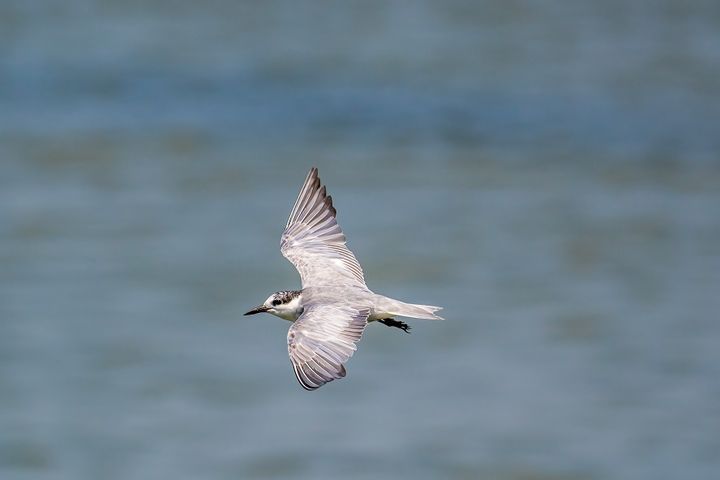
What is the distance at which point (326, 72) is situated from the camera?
29812 millimetres

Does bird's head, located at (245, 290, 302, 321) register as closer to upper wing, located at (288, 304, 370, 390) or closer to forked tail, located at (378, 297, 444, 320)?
upper wing, located at (288, 304, 370, 390)

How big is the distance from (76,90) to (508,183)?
29.2 feet

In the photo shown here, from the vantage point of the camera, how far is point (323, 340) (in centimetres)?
780

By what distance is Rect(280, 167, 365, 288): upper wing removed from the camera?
9633 millimetres

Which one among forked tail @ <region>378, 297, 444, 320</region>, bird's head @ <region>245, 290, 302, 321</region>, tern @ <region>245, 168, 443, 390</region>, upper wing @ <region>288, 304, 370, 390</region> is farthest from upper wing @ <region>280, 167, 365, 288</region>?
upper wing @ <region>288, 304, 370, 390</region>

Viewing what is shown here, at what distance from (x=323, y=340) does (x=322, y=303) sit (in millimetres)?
581

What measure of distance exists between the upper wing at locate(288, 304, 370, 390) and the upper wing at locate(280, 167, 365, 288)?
1.36 m

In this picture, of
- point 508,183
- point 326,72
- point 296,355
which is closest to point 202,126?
point 326,72

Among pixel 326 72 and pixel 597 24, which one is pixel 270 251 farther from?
pixel 597 24

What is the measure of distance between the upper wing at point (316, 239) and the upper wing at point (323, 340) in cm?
136

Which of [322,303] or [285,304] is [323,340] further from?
[285,304]

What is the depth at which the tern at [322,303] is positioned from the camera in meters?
7.67

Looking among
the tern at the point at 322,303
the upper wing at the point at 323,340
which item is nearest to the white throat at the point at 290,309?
the tern at the point at 322,303

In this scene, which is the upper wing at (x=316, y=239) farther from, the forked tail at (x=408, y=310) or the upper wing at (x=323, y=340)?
the upper wing at (x=323, y=340)
